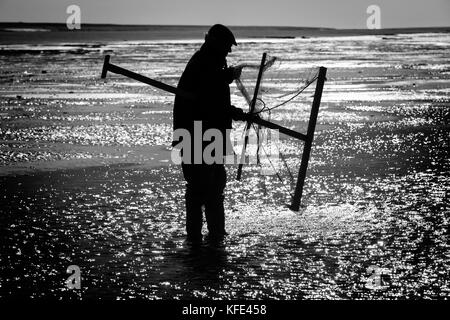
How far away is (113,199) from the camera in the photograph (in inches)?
363

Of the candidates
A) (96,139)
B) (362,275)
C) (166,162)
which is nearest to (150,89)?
(96,139)

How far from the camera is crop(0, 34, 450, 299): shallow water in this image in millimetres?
6234

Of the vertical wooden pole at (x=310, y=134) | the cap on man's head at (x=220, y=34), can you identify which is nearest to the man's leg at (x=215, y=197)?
the vertical wooden pole at (x=310, y=134)

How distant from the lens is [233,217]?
8.33 meters

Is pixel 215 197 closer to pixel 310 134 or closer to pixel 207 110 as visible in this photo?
pixel 207 110

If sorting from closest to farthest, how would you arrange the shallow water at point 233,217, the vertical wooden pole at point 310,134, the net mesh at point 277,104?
1. the shallow water at point 233,217
2. the vertical wooden pole at point 310,134
3. the net mesh at point 277,104

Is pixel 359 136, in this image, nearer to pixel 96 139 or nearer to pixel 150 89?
pixel 96 139

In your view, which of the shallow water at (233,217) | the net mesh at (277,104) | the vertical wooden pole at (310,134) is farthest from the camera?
the net mesh at (277,104)

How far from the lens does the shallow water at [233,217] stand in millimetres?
6234

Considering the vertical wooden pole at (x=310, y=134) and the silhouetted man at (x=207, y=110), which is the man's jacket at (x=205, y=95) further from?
the vertical wooden pole at (x=310, y=134)

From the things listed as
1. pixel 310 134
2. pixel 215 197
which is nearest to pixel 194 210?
pixel 215 197

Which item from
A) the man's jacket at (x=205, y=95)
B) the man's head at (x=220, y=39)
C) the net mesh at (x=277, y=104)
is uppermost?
the man's head at (x=220, y=39)

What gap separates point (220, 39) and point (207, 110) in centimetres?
63

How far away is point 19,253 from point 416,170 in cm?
562
